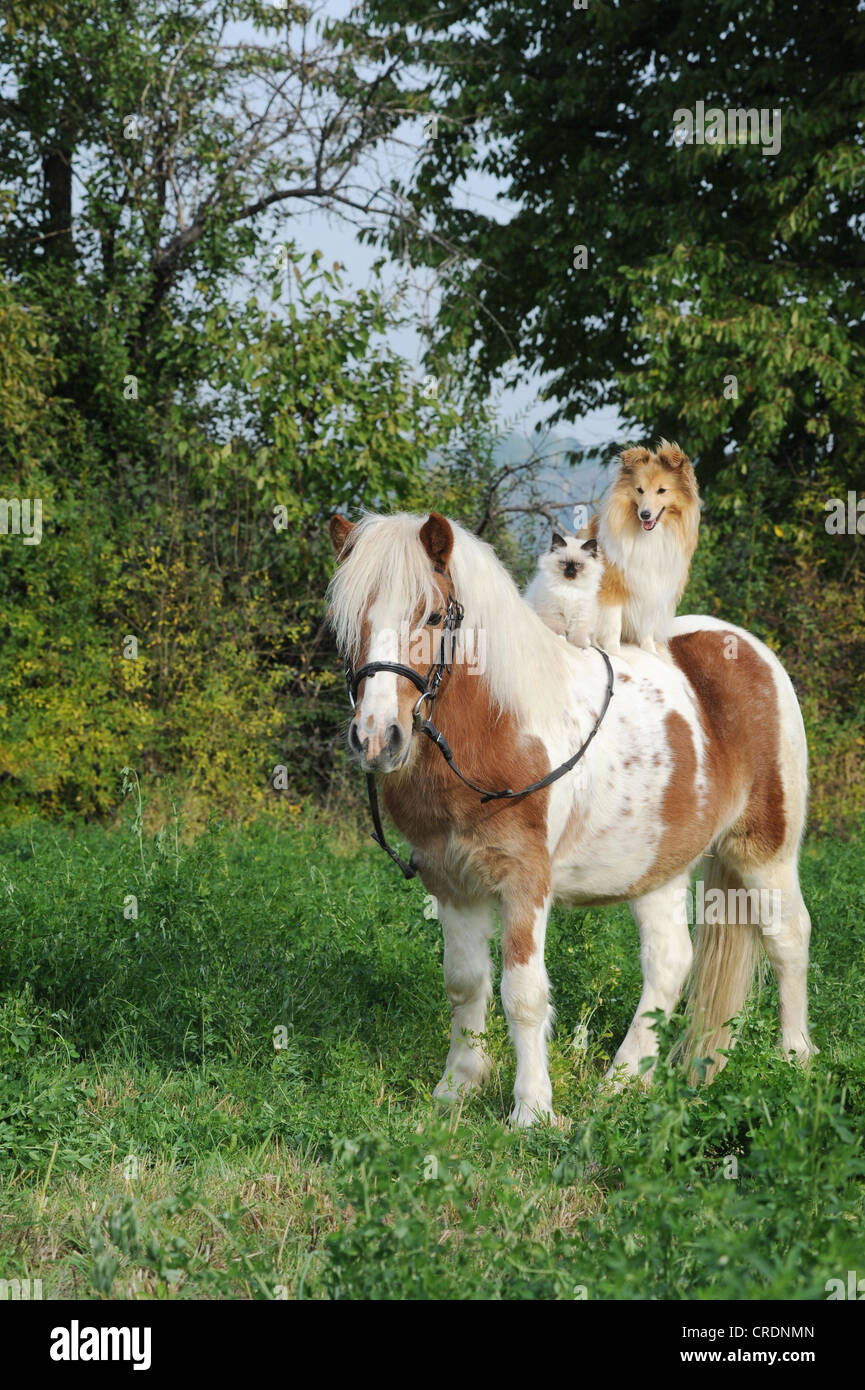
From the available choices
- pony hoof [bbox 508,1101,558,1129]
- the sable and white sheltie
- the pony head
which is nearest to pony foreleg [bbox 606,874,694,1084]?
pony hoof [bbox 508,1101,558,1129]

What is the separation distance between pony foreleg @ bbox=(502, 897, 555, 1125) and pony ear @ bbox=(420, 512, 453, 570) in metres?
1.21

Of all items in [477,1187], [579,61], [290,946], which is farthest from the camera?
[579,61]

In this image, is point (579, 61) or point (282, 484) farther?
point (579, 61)

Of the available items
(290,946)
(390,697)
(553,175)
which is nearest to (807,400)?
(553,175)

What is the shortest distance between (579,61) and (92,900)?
39.8 ft

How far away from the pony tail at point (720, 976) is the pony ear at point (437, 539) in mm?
2188

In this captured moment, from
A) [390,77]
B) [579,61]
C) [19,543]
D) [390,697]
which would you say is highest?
[579,61]

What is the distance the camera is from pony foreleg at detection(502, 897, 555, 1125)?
414 cm

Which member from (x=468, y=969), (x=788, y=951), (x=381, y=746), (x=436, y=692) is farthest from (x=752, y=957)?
(x=381, y=746)

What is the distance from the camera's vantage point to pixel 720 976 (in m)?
5.10

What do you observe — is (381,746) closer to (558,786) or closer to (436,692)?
(436,692)
